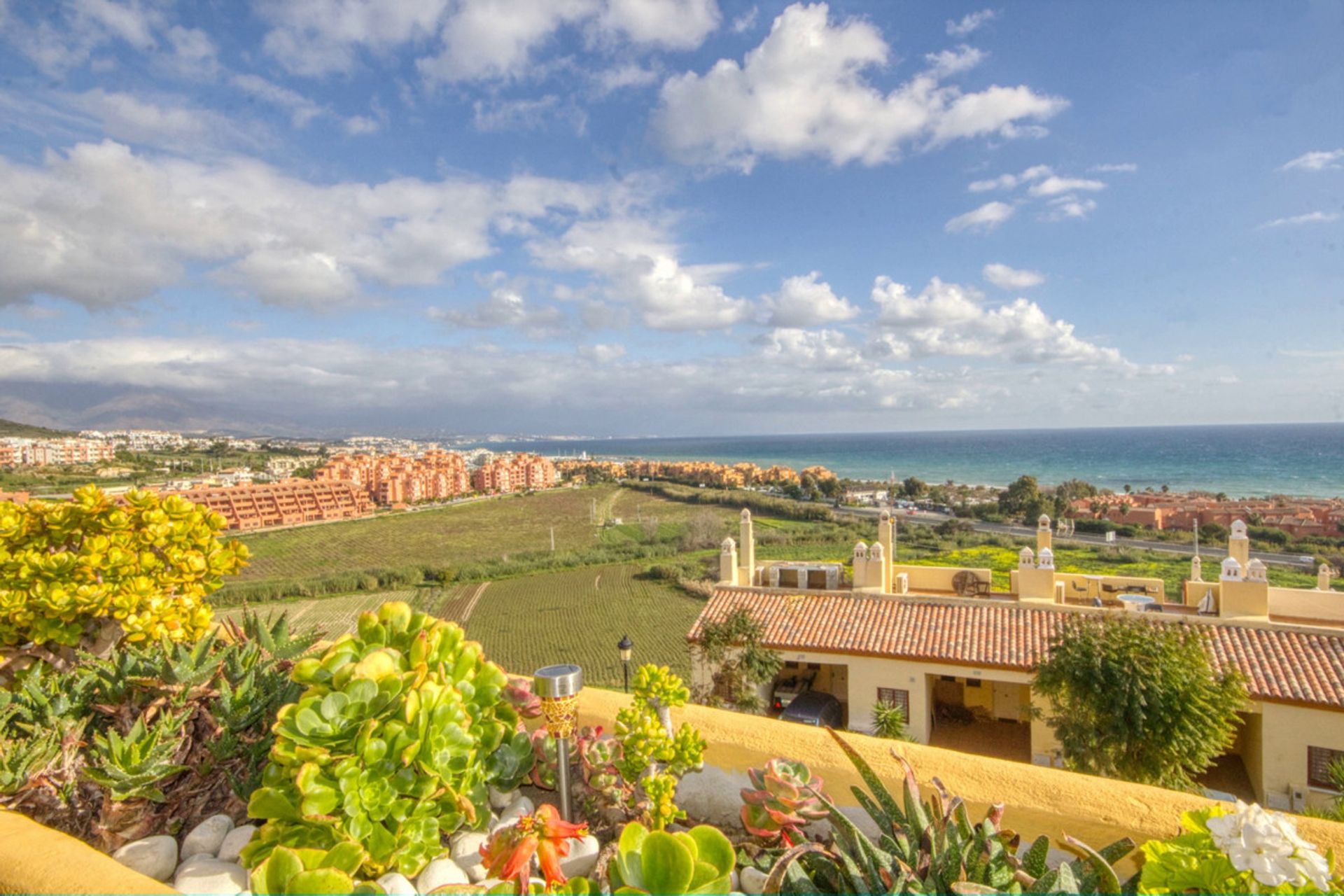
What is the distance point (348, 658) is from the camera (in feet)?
5.16

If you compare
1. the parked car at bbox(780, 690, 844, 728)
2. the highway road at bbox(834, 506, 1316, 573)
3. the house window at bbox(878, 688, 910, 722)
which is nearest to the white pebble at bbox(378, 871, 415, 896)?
the parked car at bbox(780, 690, 844, 728)

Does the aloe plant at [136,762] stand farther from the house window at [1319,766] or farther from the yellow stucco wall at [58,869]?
the house window at [1319,766]

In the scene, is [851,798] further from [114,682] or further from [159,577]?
[159,577]

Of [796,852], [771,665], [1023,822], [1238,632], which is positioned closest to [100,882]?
[796,852]

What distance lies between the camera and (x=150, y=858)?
1642 mm

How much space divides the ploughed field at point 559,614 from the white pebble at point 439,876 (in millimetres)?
19407

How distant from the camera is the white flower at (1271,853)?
1.00 metres

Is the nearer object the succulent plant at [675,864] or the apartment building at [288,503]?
the succulent plant at [675,864]

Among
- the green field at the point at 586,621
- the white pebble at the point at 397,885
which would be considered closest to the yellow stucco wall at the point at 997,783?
the white pebble at the point at 397,885

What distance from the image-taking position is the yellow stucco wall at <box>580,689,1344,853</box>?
5.27 feet

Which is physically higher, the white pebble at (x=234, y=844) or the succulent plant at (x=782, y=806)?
the succulent plant at (x=782, y=806)

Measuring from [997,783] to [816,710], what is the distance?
9707 mm

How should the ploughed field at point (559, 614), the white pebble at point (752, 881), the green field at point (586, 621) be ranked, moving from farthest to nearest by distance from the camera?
the ploughed field at point (559, 614)
the green field at point (586, 621)
the white pebble at point (752, 881)

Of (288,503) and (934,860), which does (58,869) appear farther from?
(288,503)
